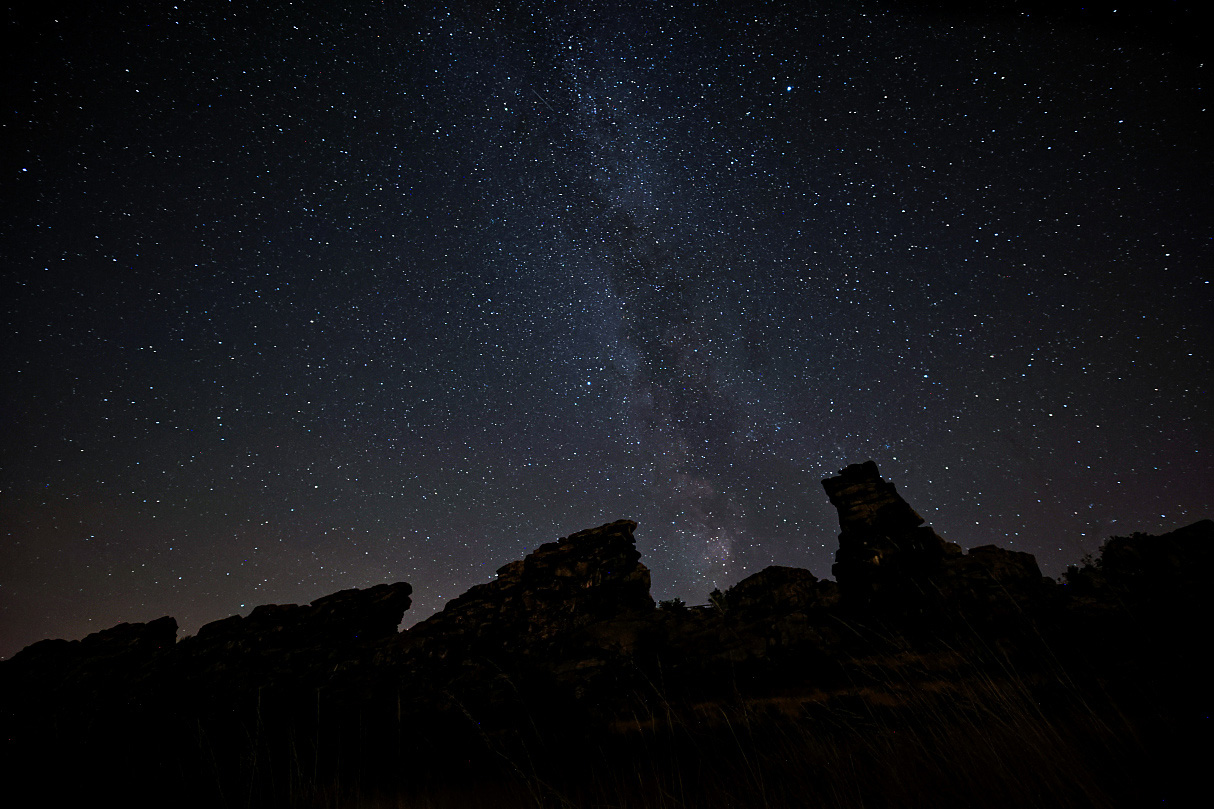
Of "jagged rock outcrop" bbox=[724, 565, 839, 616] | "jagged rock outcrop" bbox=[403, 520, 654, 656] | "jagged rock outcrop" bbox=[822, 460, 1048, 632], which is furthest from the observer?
"jagged rock outcrop" bbox=[403, 520, 654, 656]

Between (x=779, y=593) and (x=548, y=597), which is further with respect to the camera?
(x=548, y=597)

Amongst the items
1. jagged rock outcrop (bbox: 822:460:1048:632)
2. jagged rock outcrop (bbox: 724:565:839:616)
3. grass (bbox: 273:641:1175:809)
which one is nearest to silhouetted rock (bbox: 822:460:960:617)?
jagged rock outcrop (bbox: 822:460:1048:632)

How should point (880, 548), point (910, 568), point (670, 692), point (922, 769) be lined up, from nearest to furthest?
point (922, 769) < point (670, 692) < point (910, 568) < point (880, 548)

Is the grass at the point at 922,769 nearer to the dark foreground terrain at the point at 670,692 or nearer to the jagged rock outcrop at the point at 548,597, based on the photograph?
the dark foreground terrain at the point at 670,692

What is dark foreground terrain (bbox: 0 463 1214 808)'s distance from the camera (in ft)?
12.8

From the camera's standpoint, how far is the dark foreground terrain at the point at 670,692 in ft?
12.8

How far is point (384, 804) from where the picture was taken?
23.3ft

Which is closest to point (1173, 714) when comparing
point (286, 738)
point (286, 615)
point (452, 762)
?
point (452, 762)

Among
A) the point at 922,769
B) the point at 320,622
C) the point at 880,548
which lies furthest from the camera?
the point at 320,622

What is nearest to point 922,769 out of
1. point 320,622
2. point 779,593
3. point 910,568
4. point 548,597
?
point 779,593

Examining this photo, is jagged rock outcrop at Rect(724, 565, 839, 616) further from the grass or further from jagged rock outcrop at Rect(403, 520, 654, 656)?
the grass

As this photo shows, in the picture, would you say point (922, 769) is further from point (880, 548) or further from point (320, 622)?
point (320, 622)

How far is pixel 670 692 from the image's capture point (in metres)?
10.8

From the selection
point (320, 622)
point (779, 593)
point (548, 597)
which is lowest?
point (779, 593)
